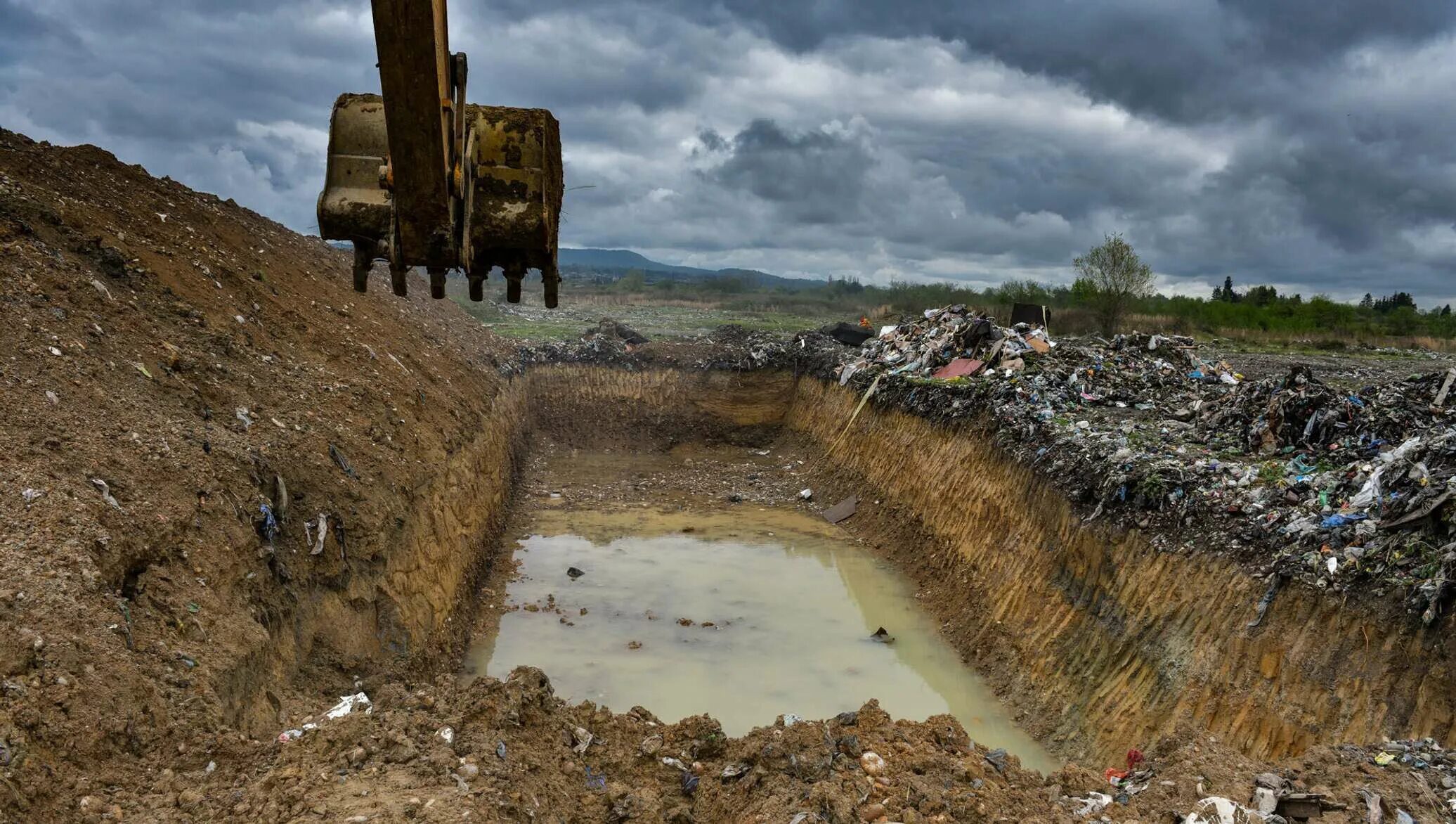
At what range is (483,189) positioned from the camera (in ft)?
21.2

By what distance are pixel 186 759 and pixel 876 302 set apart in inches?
2611

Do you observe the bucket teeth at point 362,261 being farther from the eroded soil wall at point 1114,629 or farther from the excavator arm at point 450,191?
the eroded soil wall at point 1114,629

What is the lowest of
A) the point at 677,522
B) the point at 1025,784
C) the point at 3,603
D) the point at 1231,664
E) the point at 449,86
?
the point at 677,522

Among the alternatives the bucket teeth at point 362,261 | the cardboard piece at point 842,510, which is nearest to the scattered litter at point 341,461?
the bucket teeth at point 362,261

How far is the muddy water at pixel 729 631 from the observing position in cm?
934

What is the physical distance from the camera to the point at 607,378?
24453 mm

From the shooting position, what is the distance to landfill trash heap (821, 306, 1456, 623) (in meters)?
6.64

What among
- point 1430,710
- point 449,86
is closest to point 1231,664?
point 1430,710

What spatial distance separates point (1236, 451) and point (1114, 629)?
2.97 m

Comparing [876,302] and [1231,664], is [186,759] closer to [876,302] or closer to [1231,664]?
[1231,664]

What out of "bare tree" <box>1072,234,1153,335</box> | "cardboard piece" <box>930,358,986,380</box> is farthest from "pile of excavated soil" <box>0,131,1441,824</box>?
"bare tree" <box>1072,234,1153,335</box>

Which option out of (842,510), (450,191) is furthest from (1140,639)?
(842,510)

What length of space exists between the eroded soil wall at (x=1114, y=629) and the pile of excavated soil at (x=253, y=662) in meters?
1.16

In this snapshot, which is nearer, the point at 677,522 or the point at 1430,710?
the point at 1430,710
